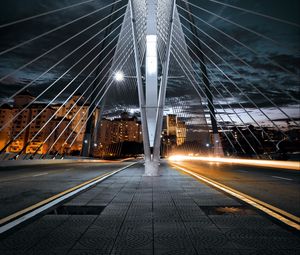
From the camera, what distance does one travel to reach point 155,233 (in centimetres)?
421

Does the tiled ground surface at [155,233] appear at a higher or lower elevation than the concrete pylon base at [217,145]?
lower

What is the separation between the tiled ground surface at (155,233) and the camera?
3.51 m

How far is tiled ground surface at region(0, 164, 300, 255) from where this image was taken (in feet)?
11.5

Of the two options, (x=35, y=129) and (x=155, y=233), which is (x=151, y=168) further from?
(x=35, y=129)

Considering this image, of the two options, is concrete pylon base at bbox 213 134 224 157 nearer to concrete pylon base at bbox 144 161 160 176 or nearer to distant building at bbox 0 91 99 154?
concrete pylon base at bbox 144 161 160 176

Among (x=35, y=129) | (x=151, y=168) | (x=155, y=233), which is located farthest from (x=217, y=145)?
(x=35, y=129)

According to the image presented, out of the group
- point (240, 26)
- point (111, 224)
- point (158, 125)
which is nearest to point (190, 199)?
point (111, 224)

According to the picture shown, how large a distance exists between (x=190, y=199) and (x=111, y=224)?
3176 mm

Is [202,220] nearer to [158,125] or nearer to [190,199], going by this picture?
[190,199]

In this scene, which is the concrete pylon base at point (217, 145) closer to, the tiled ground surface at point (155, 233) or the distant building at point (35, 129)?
the tiled ground surface at point (155, 233)

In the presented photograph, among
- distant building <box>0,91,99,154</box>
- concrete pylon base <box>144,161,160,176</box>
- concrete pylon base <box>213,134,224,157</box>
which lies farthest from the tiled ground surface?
distant building <box>0,91,99,154</box>

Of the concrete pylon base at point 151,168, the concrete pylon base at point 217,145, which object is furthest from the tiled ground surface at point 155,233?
the concrete pylon base at point 217,145

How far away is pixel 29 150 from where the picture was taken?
12631 cm

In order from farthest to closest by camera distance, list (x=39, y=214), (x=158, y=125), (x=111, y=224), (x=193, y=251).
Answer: (x=158, y=125) → (x=39, y=214) → (x=111, y=224) → (x=193, y=251)
